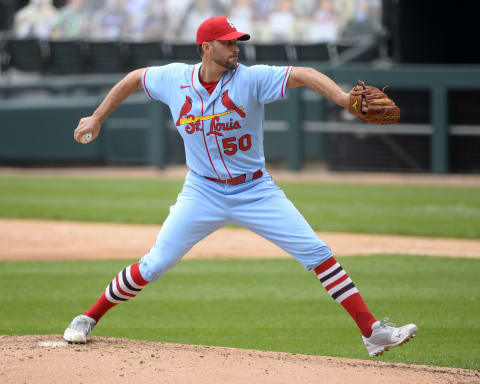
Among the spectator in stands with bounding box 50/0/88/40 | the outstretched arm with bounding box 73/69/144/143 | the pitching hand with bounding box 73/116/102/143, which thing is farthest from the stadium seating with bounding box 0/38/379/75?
the pitching hand with bounding box 73/116/102/143

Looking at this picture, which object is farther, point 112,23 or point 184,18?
point 112,23

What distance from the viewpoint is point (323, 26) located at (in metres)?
18.7

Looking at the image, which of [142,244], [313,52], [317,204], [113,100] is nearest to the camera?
[113,100]

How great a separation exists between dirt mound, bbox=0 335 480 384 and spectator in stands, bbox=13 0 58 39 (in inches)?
652

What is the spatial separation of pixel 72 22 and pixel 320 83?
17.1 m

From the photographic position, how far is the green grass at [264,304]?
543 centimetres

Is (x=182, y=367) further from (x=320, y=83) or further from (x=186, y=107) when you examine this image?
(x=320, y=83)

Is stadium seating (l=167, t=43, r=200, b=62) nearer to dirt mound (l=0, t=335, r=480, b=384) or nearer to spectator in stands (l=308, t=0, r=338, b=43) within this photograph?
spectator in stands (l=308, t=0, r=338, b=43)

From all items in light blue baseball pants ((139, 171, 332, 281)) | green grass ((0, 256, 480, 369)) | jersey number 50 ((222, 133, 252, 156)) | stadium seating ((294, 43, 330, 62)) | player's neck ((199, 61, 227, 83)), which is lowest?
green grass ((0, 256, 480, 369))

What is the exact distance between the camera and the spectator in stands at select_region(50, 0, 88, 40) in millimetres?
20328

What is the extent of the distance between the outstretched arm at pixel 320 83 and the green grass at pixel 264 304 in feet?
5.44

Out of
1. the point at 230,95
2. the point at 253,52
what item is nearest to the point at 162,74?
the point at 230,95

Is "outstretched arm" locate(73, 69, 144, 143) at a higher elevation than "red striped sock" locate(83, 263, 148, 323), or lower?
higher

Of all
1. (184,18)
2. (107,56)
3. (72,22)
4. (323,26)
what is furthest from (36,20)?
(323,26)
